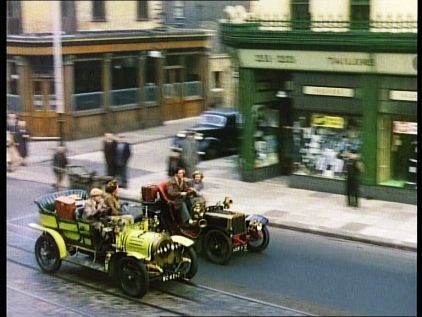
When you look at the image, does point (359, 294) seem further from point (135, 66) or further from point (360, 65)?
point (135, 66)

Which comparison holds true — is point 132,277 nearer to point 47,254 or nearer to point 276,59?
point 47,254

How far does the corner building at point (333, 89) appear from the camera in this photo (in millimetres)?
1649

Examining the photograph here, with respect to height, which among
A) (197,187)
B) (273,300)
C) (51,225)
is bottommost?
(273,300)

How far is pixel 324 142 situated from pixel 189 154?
1.41 ft

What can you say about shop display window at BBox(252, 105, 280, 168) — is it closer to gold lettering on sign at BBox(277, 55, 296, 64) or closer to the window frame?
gold lettering on sign at BBox(277, 55, 296, 64)

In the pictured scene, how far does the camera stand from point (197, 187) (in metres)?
1.94

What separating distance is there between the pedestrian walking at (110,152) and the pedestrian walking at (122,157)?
11 millimetres

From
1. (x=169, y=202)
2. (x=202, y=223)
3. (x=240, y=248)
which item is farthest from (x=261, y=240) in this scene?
(x=169, y=202)

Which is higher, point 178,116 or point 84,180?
point 178,116

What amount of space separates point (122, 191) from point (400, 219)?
77 cm

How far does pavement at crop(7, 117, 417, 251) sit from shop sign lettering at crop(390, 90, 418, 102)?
25cm

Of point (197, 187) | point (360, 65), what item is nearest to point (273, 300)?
point (197, 187)

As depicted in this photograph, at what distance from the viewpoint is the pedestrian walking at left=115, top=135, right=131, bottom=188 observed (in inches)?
81.6

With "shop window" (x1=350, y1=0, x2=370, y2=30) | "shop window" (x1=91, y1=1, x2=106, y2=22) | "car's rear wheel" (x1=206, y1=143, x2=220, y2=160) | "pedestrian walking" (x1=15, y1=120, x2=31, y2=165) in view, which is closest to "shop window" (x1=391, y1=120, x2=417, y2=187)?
"shop window" (x1=350, y1=0, x2=370, y2=30)
